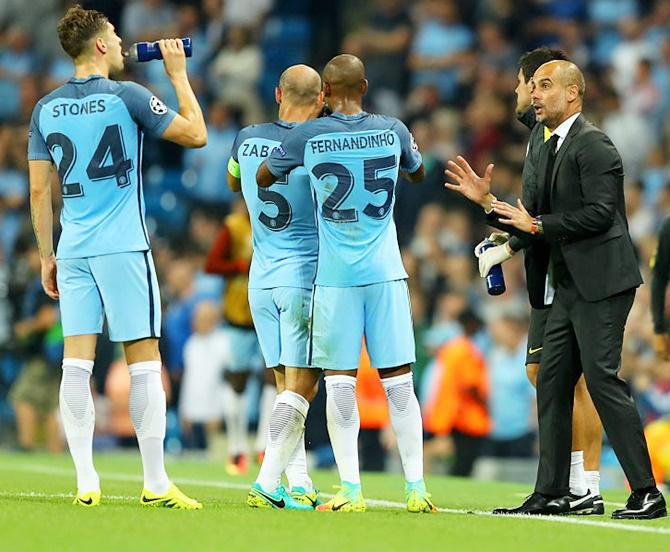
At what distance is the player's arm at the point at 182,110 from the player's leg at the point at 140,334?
642 mm

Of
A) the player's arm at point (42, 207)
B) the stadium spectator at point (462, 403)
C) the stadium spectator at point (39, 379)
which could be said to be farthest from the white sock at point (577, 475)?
the stadium spectator at point (39, 379)

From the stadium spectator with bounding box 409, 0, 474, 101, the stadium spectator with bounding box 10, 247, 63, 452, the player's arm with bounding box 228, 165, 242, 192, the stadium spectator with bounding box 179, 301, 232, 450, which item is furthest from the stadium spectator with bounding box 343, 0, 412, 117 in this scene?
the player's arm with bounding box 228, 165, 242, 192

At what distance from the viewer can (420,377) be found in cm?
1594

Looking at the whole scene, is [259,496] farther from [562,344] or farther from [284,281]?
[562,344]

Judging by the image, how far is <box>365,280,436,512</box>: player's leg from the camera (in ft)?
27.0

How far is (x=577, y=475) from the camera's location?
8.83 m

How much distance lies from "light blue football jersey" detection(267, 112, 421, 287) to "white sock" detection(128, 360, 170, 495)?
3.43ft

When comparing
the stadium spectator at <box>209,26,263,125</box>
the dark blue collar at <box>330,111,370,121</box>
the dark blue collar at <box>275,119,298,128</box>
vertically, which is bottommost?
the dark blue collar at <box>275,119,298,128</box>

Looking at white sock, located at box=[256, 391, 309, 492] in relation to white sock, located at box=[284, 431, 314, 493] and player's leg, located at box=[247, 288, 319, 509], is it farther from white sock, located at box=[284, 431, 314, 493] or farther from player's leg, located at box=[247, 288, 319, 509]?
white sock, located at box=[284, 431, 314, 493]

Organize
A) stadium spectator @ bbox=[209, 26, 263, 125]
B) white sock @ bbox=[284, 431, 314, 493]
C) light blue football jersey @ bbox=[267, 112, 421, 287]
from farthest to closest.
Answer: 1. stadium spectator @ bbox=[209, 26, 263, 125]
2. white sock @ bbox=[284, 431, 314, 493]
3. light blue football jersey @ bbox=[267, 112, 421, 287]

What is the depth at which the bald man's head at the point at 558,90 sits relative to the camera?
8.45m

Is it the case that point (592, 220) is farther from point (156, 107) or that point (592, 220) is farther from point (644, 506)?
point (156, 107)

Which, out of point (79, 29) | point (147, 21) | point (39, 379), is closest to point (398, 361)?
point (79, 29)

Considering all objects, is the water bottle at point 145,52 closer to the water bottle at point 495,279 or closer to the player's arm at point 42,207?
the player's arm at point 42,207
